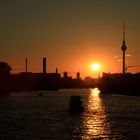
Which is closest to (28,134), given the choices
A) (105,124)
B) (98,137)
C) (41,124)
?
(98,137)

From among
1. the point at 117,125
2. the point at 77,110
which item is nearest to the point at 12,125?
the point at 117,125

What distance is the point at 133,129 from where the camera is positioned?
2741 inches

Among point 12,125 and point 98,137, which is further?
point 12,125

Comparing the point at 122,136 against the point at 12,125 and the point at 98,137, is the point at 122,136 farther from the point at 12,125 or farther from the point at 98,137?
the point at 12,125

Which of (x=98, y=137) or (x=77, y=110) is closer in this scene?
(x=98, y=137)

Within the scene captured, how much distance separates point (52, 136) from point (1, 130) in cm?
920

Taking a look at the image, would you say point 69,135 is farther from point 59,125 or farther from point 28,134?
point 59,125

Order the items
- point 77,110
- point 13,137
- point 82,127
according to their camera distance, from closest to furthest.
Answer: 1. point 13,137
2. point 82,127
3. point 77,110

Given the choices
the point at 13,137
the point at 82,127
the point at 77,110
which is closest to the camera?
the point at 13,137

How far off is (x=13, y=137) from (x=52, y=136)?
4.71 m

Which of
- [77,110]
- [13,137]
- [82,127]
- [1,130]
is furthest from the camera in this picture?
[77,110]

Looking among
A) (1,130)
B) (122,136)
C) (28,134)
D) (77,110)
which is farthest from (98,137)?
(77,110)

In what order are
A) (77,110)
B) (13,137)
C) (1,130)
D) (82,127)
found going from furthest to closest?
(77,110) → (82,127) → (1,130) → (13,137)

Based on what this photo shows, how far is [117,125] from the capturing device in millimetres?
75938
